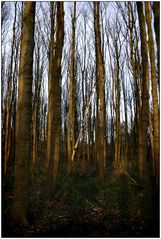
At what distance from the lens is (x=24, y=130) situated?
458 cm

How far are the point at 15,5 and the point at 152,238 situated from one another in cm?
1030

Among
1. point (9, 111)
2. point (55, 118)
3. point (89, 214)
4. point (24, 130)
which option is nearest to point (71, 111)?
point (9, 111)

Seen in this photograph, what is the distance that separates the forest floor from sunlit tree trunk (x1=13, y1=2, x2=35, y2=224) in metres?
0.35

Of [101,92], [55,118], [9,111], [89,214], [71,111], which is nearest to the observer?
[89,214]

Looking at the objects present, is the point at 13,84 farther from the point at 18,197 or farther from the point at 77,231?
the point at 77,231

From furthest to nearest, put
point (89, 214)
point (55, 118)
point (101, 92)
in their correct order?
1. point (101, 92)
2. point (55, 118)
3. point (89, 214)

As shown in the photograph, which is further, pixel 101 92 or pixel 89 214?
pixel 101 92

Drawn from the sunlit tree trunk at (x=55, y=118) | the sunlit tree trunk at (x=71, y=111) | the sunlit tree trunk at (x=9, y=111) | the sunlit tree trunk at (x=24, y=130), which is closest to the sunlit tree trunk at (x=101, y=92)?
the sunlit tree trunk at (x=71, y=111)

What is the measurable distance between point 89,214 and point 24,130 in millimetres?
2409

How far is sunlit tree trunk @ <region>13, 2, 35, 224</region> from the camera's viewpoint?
4414 mm

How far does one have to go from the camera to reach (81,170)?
11.6m

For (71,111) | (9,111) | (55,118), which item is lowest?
(55,118)

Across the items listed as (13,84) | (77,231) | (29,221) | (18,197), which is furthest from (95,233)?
(13,84)

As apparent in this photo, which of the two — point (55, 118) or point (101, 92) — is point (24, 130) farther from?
point (101, 92)
